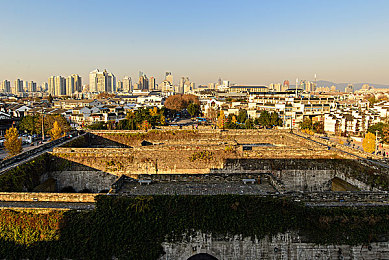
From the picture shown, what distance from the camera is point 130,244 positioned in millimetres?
10688

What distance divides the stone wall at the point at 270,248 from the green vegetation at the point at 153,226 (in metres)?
0.23

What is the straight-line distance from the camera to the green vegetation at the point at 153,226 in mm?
10641

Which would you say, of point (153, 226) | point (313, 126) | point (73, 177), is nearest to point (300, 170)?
point (153, 226)

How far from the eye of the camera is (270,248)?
35.8ft

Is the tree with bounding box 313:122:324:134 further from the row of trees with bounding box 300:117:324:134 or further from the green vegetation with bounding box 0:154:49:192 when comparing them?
the green vegetation with bounding box 0:154:49:192

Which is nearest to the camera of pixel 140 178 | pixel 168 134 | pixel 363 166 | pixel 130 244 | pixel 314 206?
pixel 130 244

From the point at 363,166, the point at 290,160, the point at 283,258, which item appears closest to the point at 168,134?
the point at 290,160

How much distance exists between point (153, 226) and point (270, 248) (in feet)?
15.1

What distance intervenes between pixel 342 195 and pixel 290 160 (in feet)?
22.8

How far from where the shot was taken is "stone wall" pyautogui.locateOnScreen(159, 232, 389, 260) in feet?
35.4

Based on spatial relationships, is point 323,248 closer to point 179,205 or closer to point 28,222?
point 179,205

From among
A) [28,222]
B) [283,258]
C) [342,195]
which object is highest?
[342,195]

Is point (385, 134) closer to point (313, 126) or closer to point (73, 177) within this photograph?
point (313, 126)

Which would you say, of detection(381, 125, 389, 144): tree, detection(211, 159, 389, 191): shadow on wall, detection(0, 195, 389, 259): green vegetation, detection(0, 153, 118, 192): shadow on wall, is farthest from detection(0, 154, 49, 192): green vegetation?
detection(381, 125, 389, 144): tree
